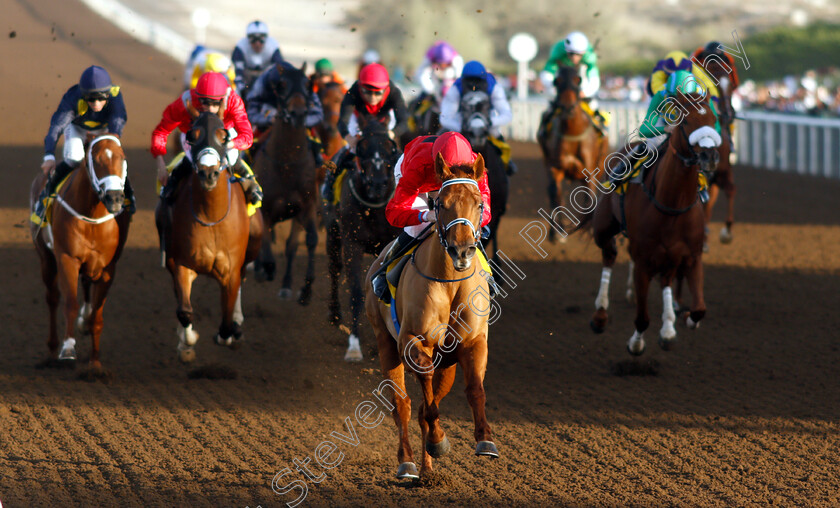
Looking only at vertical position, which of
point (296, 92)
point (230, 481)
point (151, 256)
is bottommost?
point (230, 481)

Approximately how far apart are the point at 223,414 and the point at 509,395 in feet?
6.07

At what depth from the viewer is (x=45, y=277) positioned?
7.60 meters

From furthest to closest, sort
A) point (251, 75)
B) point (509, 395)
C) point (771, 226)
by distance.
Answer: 1. point (771, 226)
2. point (251, 75)
3. point (509, 395)

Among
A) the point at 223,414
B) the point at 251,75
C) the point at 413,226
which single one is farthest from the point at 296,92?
the point at 413,226

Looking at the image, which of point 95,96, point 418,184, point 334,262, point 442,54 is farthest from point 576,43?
point 418,184

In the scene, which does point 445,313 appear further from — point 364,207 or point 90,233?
point 90,233

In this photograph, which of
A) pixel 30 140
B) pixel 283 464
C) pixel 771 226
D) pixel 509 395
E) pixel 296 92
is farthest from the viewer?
pixel 30 140

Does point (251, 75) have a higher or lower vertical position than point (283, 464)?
higher

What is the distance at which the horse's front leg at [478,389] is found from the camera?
4391 millimetres

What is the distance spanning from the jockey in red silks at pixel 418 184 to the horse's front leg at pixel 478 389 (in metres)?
0.57

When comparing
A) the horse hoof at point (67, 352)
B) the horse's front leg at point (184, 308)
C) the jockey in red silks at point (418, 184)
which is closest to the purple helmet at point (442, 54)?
the horse's front leg at point (184, 308)

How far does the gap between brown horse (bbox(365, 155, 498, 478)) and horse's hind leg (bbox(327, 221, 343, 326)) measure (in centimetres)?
310

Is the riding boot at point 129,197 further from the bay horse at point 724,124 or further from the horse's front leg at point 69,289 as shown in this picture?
the bay horse at point 724,124

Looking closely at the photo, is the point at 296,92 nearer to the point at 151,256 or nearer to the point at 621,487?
the point at 151,256
